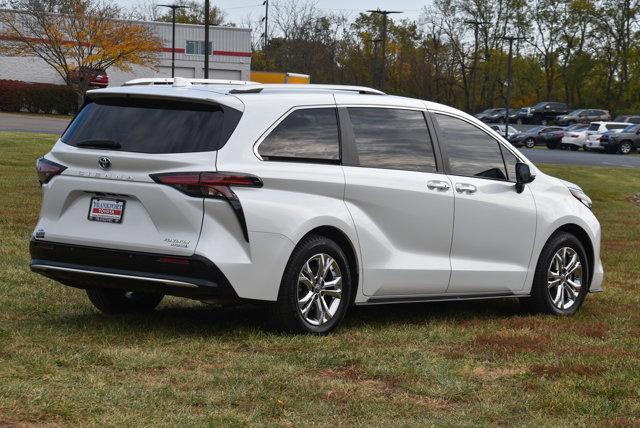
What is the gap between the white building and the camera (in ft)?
261

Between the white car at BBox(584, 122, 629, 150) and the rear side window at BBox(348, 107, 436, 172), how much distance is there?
56.9 metres

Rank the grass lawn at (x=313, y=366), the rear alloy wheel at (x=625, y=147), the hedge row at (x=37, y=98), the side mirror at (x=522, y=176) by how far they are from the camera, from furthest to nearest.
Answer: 1. the hedge row at (x=37, y=98)
2. the rear alloy wheel at (x=625, y=147)
3. the side mirror at (x=522, y=176)
4. the grass lawn at (x=313, y=366)

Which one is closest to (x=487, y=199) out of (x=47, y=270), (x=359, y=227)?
(x=359, y=227)

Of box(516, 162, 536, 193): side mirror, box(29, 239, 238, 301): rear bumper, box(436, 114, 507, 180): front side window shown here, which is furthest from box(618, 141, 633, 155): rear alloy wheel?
box(29, 239, 238, 301): rear bumper

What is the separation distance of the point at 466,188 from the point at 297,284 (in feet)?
5.86

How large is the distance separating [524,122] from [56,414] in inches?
3798

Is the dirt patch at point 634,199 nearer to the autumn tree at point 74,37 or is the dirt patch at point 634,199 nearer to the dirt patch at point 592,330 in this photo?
the dirt patch at point 592,330

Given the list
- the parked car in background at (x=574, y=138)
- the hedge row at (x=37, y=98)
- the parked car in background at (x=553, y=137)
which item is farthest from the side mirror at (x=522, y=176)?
the parked car in background at (x=553, y=137)

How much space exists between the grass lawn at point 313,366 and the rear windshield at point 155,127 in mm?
1165

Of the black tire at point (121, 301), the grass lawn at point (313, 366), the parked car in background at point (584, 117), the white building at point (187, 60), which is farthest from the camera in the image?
the parked car in background at point (584, 117)

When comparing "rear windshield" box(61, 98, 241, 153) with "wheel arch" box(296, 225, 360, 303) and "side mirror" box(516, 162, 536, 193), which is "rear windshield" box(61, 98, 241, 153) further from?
"side mirror" box(516, 162, 536, 193)

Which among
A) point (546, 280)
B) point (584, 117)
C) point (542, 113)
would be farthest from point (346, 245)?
point (542, 113)

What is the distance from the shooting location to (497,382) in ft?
21.2

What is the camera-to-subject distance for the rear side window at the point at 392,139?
8.26 m
